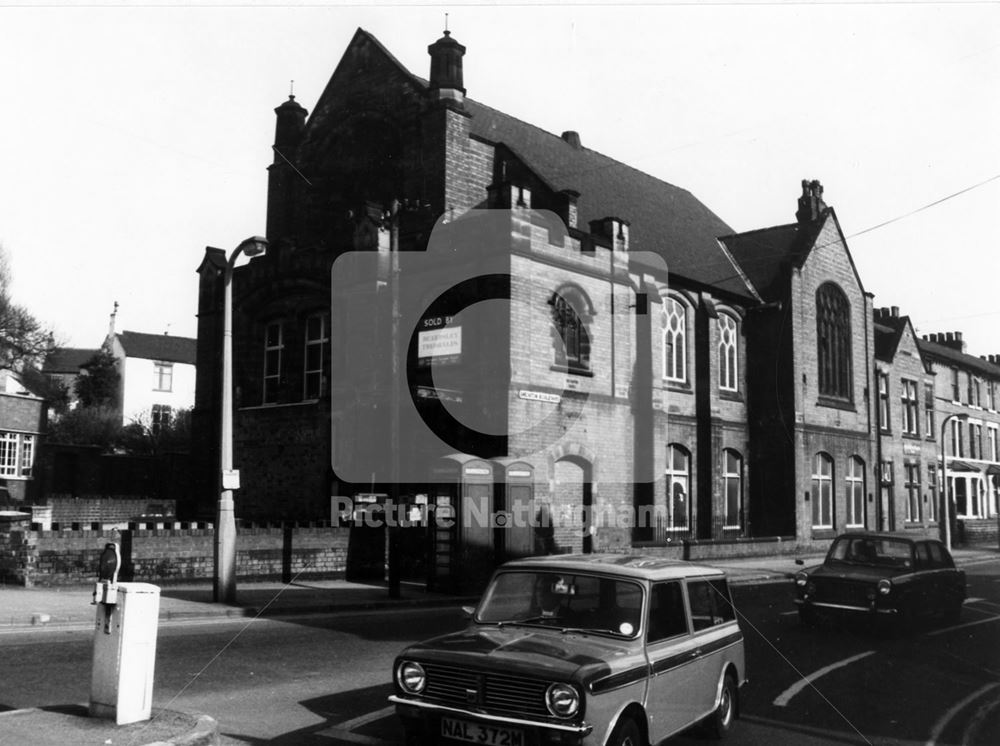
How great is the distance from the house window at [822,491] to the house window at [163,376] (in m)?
53.2

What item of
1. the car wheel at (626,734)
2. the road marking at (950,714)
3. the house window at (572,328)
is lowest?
the road marking at (950,714)

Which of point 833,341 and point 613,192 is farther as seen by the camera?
point 833,341

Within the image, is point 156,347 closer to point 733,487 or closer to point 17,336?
point 17,336

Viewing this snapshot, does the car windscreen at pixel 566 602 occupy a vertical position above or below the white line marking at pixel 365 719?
above

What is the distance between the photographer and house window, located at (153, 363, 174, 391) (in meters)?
69.9

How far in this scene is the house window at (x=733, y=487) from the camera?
30.1 m

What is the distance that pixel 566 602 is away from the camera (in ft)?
22.0

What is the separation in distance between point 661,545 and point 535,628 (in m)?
18.7

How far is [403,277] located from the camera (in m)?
23.1

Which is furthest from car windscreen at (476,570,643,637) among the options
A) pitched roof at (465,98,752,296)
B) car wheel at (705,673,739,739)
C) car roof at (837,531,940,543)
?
pitched roof at (465,98,752,296)

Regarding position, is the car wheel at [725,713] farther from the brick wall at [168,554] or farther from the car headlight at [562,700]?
the brick wall at [168,554]

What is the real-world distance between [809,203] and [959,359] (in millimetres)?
22073

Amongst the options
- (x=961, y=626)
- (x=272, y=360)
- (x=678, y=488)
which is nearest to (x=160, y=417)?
(x=272, y=360)

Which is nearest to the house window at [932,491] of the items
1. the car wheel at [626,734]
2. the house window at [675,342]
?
the house window at [675,342]
